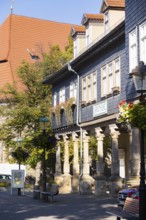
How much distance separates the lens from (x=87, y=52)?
1188 inches

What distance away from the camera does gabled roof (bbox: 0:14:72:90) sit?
70.0m

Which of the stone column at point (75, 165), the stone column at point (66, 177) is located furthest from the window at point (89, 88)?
the stone column at point (66, 177)

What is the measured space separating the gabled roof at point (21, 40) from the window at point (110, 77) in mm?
40055

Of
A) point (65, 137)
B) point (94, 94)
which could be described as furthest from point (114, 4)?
point (65, 137)

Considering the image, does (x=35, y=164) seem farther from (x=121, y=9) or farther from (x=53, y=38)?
(x=53, y=38)

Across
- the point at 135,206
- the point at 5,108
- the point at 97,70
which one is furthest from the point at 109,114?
the point at 5,108

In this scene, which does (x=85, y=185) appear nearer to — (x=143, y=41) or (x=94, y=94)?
(x=94, y=94)

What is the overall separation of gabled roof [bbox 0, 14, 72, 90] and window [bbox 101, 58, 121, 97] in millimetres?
40055

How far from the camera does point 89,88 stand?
31.4 meters

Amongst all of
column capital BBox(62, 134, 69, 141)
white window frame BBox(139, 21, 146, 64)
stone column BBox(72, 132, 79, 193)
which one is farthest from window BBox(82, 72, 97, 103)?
white window frame BBox(139, 21, 146, 64)

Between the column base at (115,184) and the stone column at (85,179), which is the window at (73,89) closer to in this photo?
the stone column at (85,179)

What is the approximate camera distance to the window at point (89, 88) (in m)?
30.4

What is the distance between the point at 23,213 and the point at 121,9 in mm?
13986

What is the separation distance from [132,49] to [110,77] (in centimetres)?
553
